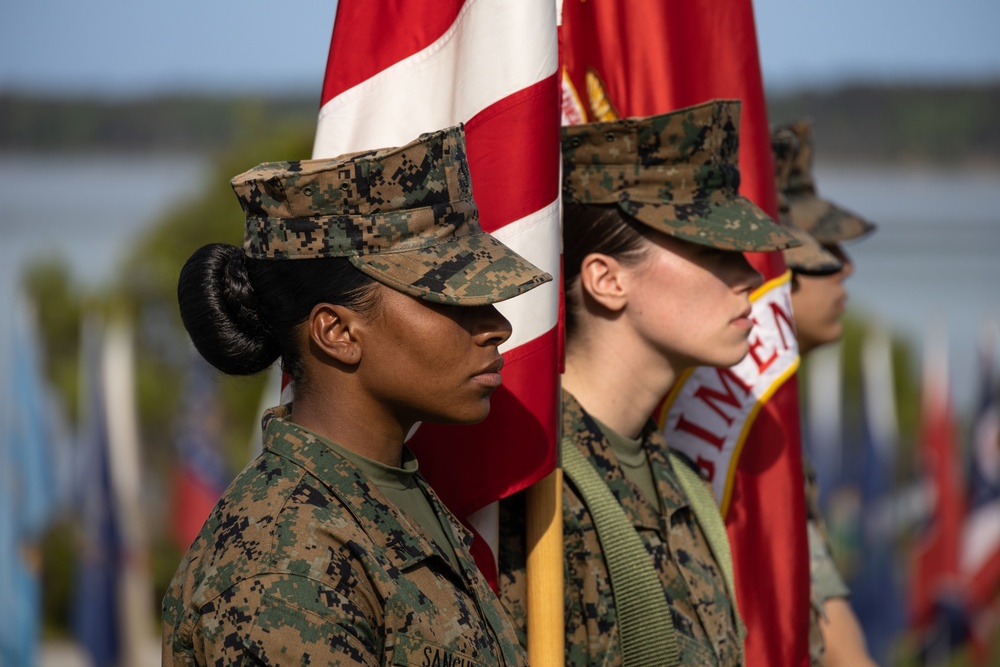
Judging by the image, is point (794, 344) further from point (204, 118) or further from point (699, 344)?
point (204, 118)

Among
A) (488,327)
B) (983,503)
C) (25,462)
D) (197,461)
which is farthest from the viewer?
(983,503)

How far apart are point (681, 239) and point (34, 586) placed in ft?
23.5

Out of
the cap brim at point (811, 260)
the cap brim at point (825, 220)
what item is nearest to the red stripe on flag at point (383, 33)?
the cap brim at point (811, 260)

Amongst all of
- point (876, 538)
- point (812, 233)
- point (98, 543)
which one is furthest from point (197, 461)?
point (812, 233)

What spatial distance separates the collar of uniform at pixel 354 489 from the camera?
208 cm

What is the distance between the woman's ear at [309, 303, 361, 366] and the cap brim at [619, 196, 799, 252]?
0.99m

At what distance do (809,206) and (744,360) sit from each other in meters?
1.23

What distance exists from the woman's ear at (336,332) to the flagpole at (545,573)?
2.44 feet

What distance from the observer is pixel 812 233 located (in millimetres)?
4430

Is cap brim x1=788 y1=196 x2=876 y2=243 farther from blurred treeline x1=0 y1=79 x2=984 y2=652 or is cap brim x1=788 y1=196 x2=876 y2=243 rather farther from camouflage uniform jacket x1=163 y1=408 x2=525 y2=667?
blurred treeline x1=0 y1=79 x2=984 y2=652

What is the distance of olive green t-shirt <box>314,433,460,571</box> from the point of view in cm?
220

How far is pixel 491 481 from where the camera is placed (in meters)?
2.72

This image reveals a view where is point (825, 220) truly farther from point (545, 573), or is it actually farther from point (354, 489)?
point (354, 489)

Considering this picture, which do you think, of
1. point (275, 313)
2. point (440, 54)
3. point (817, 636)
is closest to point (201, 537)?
point (275, 313)
